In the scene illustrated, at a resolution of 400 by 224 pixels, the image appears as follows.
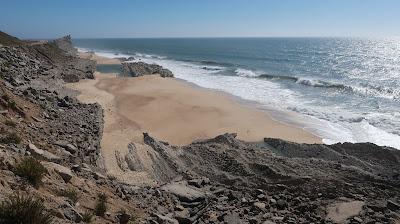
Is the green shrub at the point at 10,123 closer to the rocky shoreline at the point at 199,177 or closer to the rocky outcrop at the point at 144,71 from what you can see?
the rocky shoreline at the point at 199,177

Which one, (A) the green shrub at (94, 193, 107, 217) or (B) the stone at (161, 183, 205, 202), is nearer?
(A) the green shrub at (94, 193, 107, 217)

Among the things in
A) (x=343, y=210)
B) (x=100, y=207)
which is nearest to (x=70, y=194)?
(x=100, y=207)

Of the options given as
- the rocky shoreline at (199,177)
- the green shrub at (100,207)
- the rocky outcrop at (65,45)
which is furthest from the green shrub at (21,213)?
the rocky outcrop at (65,45)

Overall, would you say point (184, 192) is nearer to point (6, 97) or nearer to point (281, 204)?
point (281, 204)

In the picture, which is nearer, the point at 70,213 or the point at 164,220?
the point at 70,213

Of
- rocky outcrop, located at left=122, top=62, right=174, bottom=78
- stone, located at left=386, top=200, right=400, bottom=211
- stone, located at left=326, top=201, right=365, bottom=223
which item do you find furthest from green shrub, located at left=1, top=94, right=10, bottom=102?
rocky outcrop, located at left=122, top=62, right=174, bottom=78

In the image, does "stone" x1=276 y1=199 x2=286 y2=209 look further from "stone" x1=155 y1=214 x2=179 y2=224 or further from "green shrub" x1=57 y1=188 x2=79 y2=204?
"green shrub" x1=57 y1=188 x2=79 y2=204

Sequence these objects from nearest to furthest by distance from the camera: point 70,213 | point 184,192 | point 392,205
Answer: point 70,213
point 392,205
point 184,192
